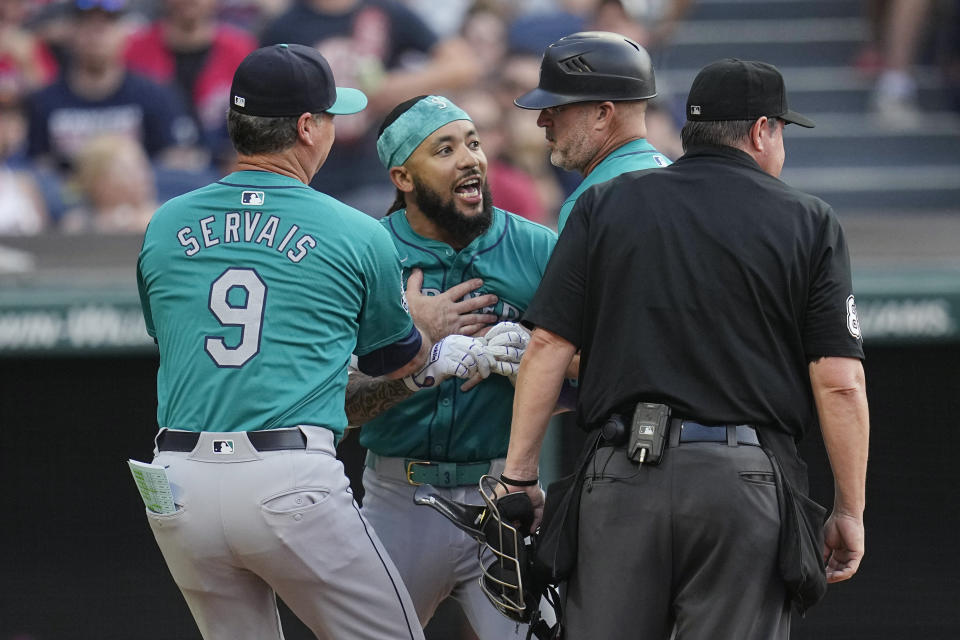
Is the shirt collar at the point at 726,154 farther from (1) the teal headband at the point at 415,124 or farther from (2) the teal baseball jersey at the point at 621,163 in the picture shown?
(1) the teal headband at the point at 415,124

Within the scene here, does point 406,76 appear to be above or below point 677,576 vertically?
above

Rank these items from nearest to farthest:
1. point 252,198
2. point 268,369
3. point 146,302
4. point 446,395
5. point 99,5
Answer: point 268,369
point 252,198
point 146,302
point 446,395
point 99,5

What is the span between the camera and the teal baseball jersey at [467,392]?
3299 mm

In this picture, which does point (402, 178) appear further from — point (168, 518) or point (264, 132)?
point (168, 518)

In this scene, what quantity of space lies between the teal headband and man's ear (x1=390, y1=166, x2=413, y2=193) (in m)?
0.02

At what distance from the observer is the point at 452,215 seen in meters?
3.32

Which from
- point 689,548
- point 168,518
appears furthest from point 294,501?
point 689,548

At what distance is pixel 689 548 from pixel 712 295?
0.51 metres

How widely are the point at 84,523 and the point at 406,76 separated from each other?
10.3 feet

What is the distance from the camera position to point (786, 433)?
2.65 meters

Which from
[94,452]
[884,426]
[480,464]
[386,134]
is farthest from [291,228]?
[884,426]

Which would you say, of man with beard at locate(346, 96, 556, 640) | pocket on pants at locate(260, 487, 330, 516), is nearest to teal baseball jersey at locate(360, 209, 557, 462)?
man with beard at locate(346, 96, 556, 640)

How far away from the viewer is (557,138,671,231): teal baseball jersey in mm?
3014

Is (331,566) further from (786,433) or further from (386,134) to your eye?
(386,134)
